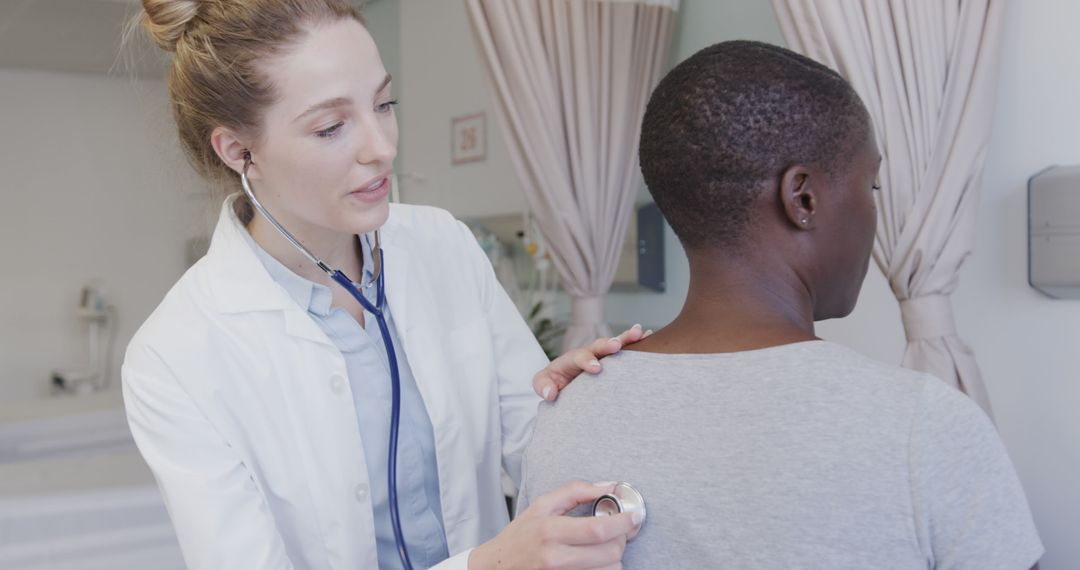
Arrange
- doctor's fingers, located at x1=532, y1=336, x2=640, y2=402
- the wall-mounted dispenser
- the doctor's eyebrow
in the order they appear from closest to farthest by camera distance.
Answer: doctor's fingers, located at x1=532, y1=336, x2=640, y2=402 → the doctor's eyebrow → the wall-mounted dispenser

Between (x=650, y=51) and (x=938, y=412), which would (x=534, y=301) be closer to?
(x=650, y=51)

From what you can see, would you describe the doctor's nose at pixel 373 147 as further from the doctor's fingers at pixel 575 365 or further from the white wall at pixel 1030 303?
the white wall at pixel 1030 303

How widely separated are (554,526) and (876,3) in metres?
1.07

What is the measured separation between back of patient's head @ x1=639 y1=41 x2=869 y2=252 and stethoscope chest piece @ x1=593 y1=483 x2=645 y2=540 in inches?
8.9

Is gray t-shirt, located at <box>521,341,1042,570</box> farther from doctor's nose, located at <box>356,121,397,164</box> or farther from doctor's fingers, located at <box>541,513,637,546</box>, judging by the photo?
doctor's nose, located at <box>356,121,397,164</box>

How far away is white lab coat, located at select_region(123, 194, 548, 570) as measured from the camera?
3.42 feet

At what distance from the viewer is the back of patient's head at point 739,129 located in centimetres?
74

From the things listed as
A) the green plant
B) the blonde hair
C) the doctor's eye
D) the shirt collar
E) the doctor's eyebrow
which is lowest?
the green plant

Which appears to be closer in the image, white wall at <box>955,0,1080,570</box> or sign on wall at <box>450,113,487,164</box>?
white wall at <box>955,0,1080,570</box>

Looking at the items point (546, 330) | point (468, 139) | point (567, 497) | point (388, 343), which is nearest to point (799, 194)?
point (567, 497)

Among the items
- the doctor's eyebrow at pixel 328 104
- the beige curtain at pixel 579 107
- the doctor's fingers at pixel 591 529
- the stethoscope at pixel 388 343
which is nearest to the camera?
the doctor's fingers at pixel 591 529

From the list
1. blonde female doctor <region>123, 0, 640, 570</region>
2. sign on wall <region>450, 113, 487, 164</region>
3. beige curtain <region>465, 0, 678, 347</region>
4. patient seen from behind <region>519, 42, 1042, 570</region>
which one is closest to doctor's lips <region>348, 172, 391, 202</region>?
blonde female doctor <region>123, 0, 640, 570</region>

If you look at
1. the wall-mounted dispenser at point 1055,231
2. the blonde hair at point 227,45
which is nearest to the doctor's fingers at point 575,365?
the blonde hair at point 227,45

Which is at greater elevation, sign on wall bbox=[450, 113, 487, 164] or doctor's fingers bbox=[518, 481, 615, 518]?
sign on wall bbox=[450, 113, 487, 164]
